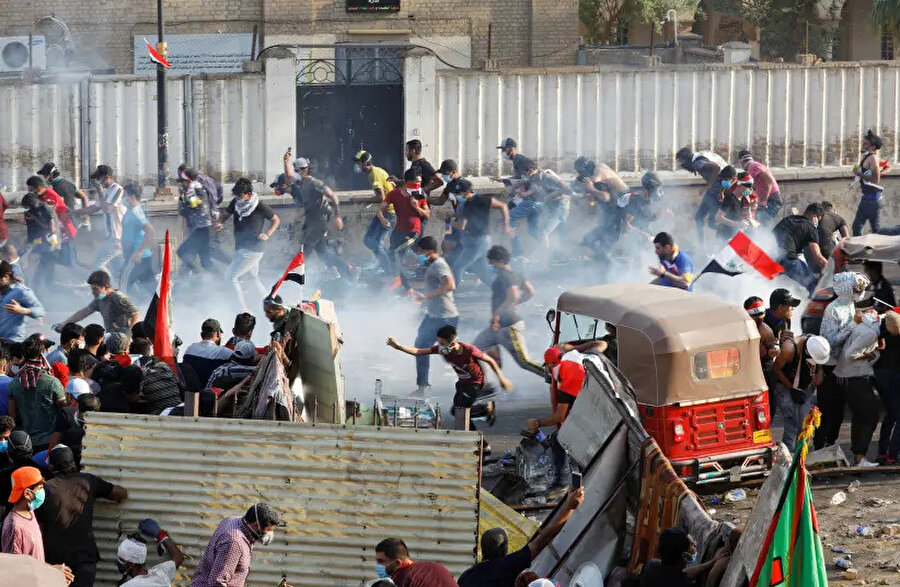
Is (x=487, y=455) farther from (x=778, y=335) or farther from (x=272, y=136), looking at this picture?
(x=272, y=136)

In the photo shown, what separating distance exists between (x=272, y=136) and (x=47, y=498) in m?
14.0

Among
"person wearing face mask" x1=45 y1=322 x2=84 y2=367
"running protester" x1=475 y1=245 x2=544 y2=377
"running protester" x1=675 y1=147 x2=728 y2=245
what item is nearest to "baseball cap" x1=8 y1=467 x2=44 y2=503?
"person wearing face mask" x1=45 y1=322 x2=84 y2=367

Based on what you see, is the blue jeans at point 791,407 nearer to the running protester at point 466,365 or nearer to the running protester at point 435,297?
the running protester at point 466,365

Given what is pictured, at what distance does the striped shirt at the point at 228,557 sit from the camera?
9383 millimetres

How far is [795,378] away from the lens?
13547 millimetres

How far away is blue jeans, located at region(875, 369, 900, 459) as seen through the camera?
13430 mm

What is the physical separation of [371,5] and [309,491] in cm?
2687

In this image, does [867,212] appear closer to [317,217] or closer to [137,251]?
[317,217]

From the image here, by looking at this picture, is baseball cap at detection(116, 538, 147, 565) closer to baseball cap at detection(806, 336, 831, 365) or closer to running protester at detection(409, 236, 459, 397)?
baseball cap at detection(806, 336, 831, 365)

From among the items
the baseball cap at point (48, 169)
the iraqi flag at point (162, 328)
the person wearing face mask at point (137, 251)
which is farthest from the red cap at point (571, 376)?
the baseball cap at point (48, 169)

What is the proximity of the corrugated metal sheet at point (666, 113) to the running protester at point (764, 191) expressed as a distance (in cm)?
314

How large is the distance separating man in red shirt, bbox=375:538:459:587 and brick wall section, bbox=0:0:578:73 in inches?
1088

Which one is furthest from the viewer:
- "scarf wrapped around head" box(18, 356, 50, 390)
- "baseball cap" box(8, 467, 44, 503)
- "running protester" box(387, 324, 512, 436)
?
"running protester" box(387, 324, 512, 436)

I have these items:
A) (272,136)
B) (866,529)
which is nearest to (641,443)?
(866,529)
